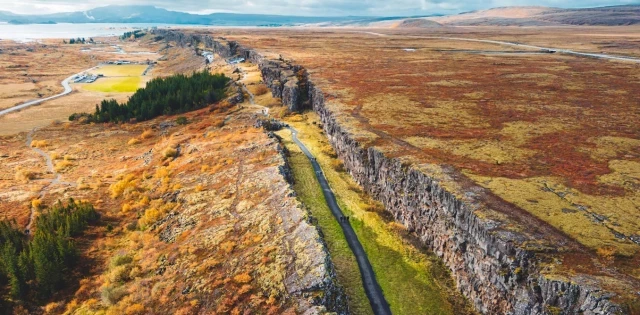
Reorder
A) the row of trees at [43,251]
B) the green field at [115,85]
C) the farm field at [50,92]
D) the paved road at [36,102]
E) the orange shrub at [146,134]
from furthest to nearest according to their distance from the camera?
the green field at [115,85] → the paved road at [36,102] → the farm field at [50,92] → the orange shrub at [146,134] → the row of trees at [43,251]

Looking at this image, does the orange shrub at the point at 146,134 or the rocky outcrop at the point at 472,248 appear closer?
the rocky outcrop at the point at 472,248

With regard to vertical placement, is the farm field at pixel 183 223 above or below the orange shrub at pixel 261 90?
below

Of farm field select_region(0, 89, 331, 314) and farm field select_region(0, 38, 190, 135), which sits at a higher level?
farm field select_region(0, 38, 190, 135)

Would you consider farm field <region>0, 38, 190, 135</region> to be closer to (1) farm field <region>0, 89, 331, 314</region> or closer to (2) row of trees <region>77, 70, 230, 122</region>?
(2) row of trees <region>77, 70, 230, 122</region>

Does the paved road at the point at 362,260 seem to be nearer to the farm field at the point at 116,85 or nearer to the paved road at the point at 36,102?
the paved road at the point at 36,102

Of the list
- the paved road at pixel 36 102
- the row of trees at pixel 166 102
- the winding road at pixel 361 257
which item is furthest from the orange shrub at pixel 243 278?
the paved road at pixel 36 102

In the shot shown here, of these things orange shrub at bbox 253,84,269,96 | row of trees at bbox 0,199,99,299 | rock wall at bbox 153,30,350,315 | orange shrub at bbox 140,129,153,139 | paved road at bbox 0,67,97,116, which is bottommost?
row of trees at bbox 0,199,99,299

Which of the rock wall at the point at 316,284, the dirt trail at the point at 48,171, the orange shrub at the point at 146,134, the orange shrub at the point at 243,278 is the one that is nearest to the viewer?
the rock wall at the point at 316,284

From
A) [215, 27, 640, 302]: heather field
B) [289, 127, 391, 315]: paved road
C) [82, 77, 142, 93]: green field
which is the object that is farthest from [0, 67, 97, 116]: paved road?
[289, 127, 391, 315]: paved road
